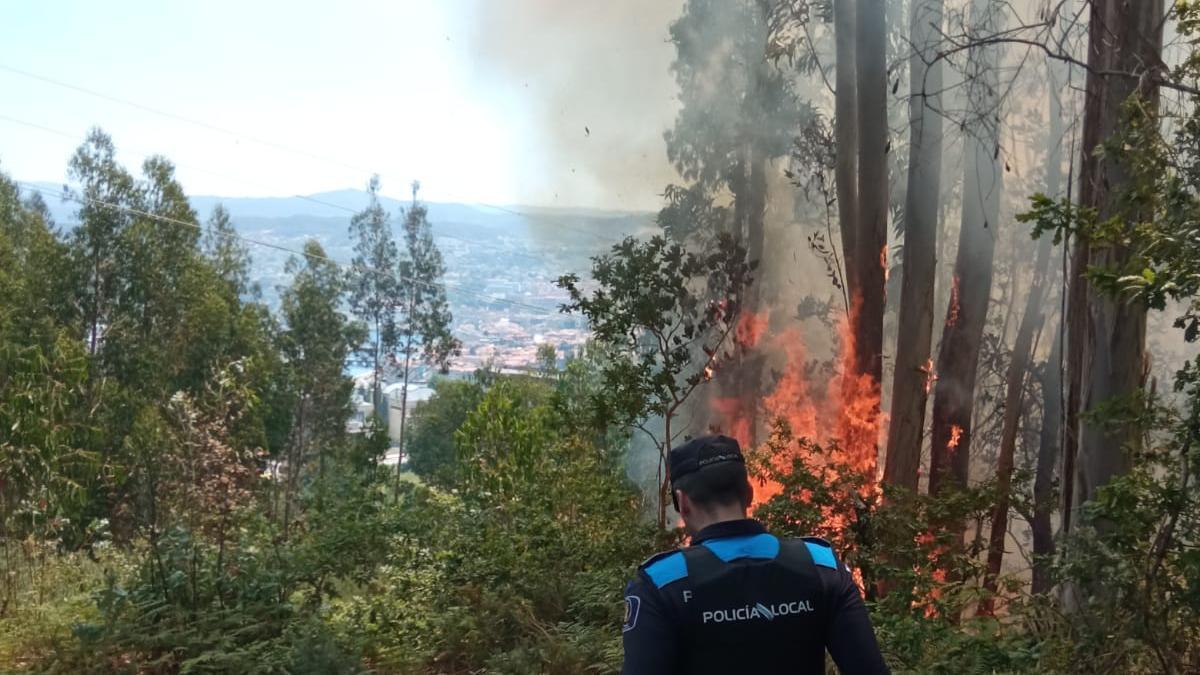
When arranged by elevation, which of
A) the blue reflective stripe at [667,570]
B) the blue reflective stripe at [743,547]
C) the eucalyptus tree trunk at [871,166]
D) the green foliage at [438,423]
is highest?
the eucalyptus tree trunk at [871,166]

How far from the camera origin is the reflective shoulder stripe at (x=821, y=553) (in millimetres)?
2244

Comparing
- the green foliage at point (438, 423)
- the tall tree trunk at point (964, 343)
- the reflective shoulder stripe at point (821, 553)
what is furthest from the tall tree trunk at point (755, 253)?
the green foliage at point (438, 423)

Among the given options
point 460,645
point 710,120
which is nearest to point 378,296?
point 710,120

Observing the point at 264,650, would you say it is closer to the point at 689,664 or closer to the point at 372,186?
the point at 689,664

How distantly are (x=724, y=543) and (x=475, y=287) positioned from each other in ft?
166

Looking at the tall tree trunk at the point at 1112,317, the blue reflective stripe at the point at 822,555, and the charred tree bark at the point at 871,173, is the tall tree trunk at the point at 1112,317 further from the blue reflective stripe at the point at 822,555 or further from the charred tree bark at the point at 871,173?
the charred tree bark at the point at 871,173

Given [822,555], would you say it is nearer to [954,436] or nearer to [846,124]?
[846,124]

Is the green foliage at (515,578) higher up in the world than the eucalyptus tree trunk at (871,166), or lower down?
lower down

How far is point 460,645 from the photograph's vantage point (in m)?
7.45

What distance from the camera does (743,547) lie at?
219 centimetres

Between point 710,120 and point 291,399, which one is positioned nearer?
point 710,120

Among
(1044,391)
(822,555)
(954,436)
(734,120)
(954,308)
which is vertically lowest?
(954,436)

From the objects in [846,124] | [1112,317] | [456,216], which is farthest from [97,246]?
[456,216]

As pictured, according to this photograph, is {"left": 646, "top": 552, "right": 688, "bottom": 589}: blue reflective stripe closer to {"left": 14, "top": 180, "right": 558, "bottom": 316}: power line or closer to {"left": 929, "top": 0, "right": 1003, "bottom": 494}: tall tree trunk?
{"left": 929, "top": 0, "right": 1003, "bottom": 494}: tall tree trunk
